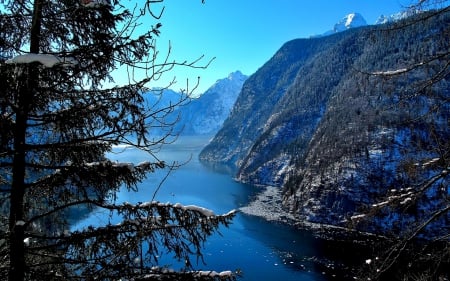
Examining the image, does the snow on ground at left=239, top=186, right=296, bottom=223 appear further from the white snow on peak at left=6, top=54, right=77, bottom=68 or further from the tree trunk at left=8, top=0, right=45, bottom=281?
the white snow on peak at left=6, top=54, right=77, bottom=68

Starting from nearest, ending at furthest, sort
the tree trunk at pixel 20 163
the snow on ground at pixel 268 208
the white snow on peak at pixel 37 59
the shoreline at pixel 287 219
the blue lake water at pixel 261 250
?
the white snow on peak at pixel 37 59
the tree trunk at pixel 20 163
the blue lake water at pixel 261 250
the shoreline at pixel 287 219
the snow on ground at pixel 268 208

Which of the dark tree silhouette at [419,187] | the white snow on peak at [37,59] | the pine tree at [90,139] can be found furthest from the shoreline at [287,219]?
the white snow on peak at [37,59]

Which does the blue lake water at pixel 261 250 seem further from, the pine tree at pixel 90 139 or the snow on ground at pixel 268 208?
the pine tree at pixel 90 139

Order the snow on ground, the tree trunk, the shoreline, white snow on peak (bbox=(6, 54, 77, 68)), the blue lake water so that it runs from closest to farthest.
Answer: white snow on peak (bbox=(6, 54, 77, 68)), the tree trunk, the blue lake water, the shoreline, the snow on ground

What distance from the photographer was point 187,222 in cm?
532

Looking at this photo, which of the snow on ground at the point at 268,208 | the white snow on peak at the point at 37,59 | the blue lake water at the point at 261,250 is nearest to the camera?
the white snow on peak at the point at 37,59

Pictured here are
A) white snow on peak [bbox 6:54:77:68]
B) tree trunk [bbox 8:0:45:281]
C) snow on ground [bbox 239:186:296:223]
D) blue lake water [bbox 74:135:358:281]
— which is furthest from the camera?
snow on ground [bbox 239:186:296:223]

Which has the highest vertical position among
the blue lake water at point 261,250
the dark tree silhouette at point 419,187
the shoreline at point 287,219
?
the dark tree silhouette at point 419,187

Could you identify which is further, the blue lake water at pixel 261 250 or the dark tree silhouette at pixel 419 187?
the blue lake water at pixel 261 250

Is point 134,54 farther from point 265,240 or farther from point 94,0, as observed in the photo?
point 265,240

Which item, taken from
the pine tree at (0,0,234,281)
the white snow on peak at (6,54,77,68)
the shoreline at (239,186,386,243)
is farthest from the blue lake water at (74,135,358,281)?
the white snow on peak at (6,54,77,68)

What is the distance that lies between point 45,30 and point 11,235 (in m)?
3.07

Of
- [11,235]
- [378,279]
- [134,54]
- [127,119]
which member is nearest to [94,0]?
[134,54]

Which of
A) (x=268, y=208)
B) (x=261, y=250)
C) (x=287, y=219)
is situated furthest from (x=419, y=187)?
(x=268, y=208)
